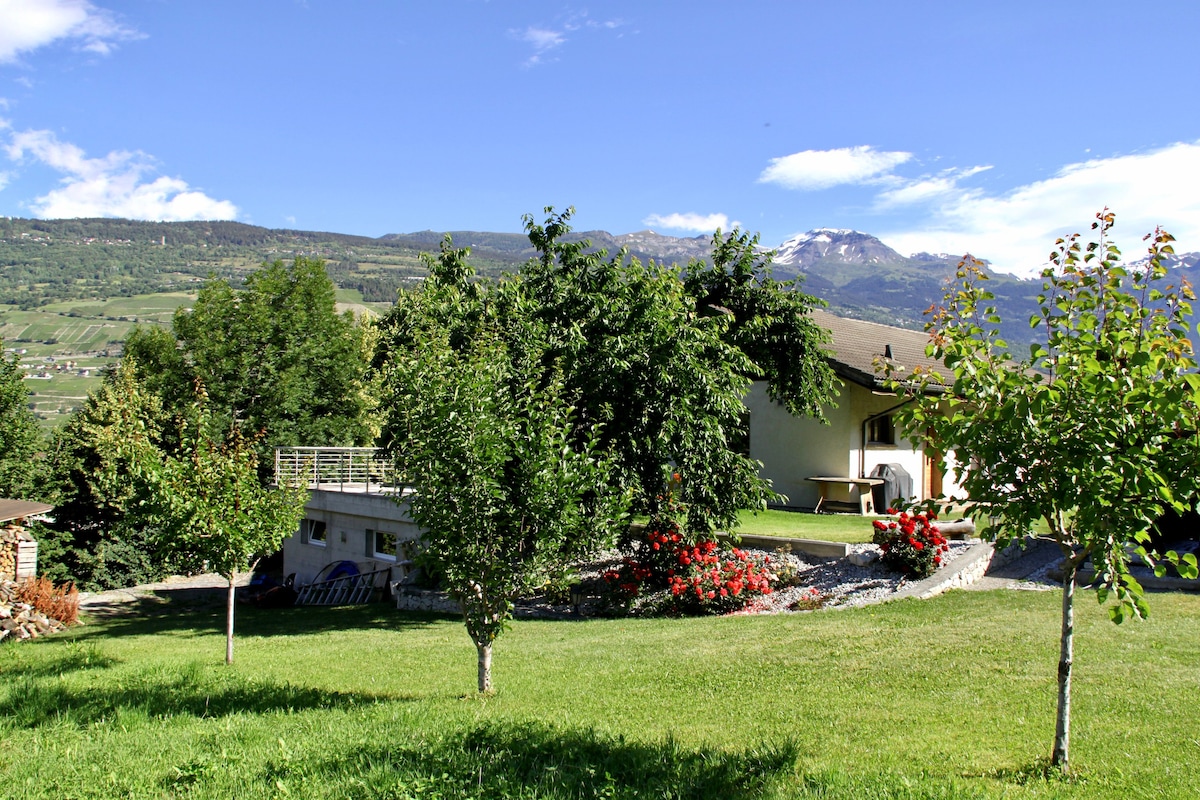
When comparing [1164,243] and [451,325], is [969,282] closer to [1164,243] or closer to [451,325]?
[1164,243]

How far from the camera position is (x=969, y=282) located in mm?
5652

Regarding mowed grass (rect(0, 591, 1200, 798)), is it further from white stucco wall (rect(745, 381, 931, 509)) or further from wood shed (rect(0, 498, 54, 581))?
white stucco wall (rect(745, 381, 931, 509))

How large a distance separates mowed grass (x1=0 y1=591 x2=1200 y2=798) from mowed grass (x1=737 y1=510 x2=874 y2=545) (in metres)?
4.76

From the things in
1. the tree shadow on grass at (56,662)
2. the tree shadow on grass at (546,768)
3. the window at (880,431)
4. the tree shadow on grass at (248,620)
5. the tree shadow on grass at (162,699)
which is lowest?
the tree shadow on grass at (248,620)

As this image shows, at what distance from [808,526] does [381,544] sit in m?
13.2

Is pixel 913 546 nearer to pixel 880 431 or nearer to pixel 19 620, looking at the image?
pixel 880 431

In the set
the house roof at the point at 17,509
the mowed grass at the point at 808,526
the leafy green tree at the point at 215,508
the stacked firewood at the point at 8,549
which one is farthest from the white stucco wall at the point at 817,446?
the stacked firewood at the point at 8,549

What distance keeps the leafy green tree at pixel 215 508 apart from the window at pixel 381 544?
1251 cm

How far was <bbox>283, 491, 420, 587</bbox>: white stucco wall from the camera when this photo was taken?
24.3 meters

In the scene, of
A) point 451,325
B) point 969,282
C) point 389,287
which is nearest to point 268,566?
point 451,325

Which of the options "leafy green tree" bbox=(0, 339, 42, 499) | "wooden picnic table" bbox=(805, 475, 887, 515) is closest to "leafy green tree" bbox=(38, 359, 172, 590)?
"leafy green tree" bbox=(0, 339, 42, 499)

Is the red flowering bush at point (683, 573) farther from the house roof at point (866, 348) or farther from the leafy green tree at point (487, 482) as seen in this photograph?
the leafy green tree at point (487, 482)

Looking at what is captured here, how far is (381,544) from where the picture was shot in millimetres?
25750

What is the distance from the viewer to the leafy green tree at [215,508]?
11766mm
